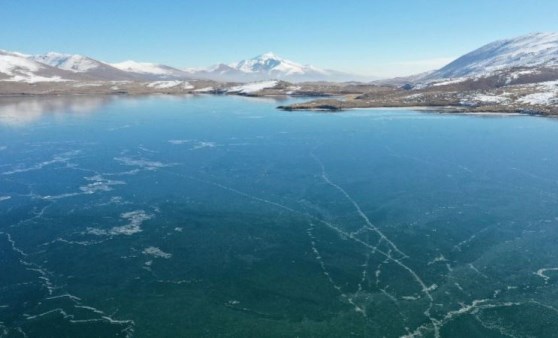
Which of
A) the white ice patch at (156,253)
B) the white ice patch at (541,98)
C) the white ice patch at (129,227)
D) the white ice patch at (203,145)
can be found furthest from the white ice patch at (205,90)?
the white ice patch at (156,253)

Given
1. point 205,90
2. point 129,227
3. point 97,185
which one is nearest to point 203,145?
point 97,185

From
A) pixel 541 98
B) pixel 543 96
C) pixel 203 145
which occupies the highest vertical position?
pixel 543 96

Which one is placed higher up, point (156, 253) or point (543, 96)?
point (543, 96)

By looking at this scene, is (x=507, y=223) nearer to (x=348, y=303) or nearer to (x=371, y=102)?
(x=348, y=303)

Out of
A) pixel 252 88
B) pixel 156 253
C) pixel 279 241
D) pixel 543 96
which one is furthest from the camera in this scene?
pixel 252 88

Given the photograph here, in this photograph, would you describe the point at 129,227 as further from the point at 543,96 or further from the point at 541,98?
the point at 543,96

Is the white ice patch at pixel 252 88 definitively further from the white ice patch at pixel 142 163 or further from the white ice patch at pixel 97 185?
the white ice patch at pixel 97 185
